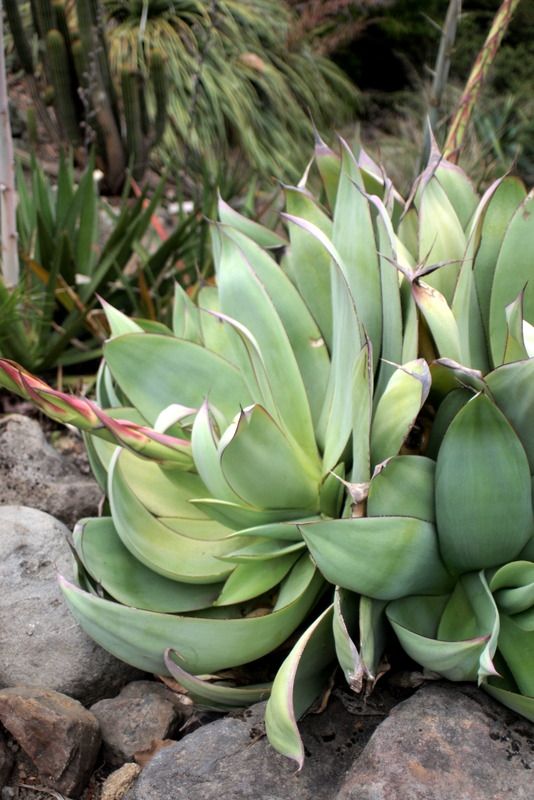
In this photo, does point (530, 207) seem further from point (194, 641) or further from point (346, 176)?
point (194, 641)

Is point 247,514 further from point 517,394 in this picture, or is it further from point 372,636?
point 517,394

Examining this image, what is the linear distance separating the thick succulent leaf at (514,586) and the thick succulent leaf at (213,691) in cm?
40

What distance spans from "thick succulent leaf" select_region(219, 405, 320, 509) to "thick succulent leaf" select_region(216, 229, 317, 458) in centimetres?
11

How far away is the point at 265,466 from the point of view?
135 cm

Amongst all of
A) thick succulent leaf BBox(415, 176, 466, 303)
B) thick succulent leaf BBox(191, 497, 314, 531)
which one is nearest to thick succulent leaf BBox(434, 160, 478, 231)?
thick succulent leaf BBox(415, 176, 466, 303)

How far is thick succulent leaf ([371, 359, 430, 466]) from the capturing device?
3.95 ft

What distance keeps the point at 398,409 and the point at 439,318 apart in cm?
16

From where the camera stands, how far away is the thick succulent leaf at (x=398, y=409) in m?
1.21

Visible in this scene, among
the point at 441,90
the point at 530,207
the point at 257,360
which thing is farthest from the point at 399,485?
the point at 441,90

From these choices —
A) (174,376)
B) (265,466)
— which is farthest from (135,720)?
(174,376)

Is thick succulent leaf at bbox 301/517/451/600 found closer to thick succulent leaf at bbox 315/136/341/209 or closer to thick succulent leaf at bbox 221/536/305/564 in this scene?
thick succulent leaf at bbox 221/536/305/564

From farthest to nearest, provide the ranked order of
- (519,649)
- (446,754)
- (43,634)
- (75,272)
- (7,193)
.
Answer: (75,272), (7,193), (43,634), (519,649), (446,754)

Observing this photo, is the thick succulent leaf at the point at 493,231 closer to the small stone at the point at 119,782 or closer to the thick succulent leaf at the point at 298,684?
the thick succulent leaf at the point at 298,684

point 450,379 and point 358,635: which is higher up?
point 450,379
